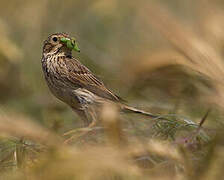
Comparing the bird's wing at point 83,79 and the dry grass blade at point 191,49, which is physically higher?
the bird's wing at point 83,79

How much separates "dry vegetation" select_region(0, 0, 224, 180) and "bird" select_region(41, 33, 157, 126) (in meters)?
0.12

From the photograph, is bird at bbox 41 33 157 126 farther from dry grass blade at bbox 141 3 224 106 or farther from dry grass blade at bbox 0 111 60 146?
dry grass blade at bbox 0 111 60 146

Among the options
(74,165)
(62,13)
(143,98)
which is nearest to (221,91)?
(74,165)

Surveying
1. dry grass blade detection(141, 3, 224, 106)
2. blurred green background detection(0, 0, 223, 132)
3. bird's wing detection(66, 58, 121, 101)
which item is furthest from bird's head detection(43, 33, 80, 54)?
dry grass blade detection(141, 3, 224, 106)

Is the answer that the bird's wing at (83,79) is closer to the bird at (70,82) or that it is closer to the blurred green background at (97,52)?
the bird at (70,82)

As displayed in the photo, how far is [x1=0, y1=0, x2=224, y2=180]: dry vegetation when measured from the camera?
1.75 m

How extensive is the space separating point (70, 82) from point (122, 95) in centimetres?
34

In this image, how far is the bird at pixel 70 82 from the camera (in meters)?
4.30

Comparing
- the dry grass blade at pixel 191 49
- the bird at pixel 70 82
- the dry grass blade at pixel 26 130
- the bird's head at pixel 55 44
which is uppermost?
the bird's head at pixel 55 44

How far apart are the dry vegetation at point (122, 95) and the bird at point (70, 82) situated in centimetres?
12

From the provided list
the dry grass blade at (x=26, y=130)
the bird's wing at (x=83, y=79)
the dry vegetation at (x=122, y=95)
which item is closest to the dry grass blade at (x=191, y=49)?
the dry vegetation at (x=122, y=95)

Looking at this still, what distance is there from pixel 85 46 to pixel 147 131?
144 inches

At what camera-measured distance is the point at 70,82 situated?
4453 mm

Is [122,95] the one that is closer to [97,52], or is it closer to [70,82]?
[70,82]
